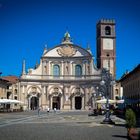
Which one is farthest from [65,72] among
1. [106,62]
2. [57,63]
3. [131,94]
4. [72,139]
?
[72,139]

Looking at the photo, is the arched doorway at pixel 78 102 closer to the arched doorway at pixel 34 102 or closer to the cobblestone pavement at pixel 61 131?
the arched doorway at pixel 34 102

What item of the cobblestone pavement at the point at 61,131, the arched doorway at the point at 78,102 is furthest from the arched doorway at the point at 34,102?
the cobblestone pavement at the point at 61,131

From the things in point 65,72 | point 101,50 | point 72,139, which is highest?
point 101,50

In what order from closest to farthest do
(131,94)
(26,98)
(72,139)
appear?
(72,139)
(131,94)
(26,98)

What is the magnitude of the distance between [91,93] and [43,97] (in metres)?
12.7

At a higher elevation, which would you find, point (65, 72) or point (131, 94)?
point (65, 72)

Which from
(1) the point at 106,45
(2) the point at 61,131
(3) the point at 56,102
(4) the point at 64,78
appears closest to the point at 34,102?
(3) the point at 56,102

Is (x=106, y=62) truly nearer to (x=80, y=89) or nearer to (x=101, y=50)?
(x=101, y=50)

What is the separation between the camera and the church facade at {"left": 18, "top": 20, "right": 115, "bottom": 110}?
97.3 metres

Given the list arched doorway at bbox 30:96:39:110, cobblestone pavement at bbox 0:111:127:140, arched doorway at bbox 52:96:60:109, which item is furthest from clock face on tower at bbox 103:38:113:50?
cobblestone pavement at bbox 0:111:127:140

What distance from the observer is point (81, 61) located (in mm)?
99500

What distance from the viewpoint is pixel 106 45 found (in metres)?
103

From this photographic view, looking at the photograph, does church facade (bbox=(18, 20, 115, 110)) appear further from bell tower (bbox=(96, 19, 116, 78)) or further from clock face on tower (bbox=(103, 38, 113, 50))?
clock face on tower (bbox=(103, 38, 113, 50))

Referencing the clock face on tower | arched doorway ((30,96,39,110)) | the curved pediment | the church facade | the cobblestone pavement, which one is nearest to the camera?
the cobblestone pavement
